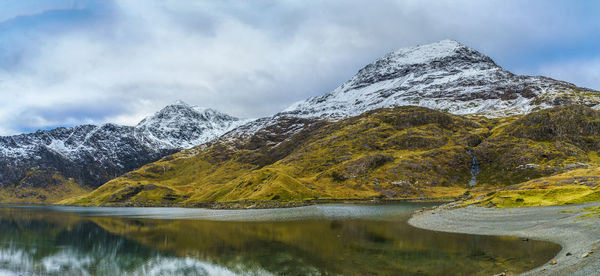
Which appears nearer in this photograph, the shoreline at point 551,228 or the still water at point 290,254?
the shoreline at point 551,228

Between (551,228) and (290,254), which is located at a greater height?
(551,228)

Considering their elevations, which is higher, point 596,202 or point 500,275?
point 596,202

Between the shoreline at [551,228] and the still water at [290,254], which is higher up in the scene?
the shoreline at [551,228]

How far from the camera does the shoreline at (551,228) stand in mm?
27114

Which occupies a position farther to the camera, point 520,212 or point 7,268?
point 520,212

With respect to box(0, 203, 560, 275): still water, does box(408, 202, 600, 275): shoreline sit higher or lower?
higher

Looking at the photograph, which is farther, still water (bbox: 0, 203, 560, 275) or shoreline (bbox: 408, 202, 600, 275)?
still water (bbox: 0, 203, 560, 275)

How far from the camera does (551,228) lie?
4625 centimetres

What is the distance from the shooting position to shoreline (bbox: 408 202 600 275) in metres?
27.1

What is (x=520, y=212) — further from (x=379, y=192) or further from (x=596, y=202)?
(x=379, y=192)

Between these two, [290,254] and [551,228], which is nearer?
[551,228]

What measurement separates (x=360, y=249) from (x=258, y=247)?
17350 millimetres

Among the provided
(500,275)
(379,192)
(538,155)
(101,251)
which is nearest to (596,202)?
(500,275)

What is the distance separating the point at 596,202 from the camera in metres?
57.5
